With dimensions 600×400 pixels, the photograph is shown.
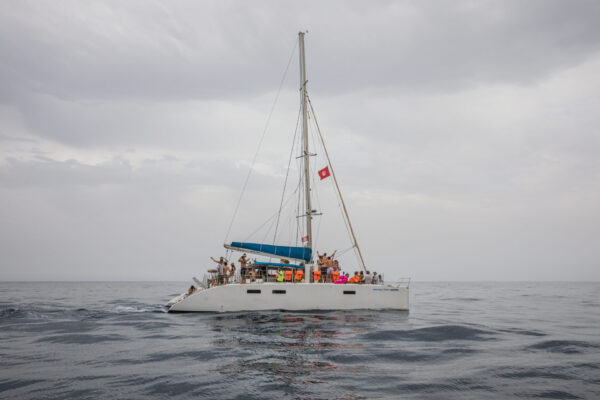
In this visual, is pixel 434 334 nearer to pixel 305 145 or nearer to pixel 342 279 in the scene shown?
pixel 342 279

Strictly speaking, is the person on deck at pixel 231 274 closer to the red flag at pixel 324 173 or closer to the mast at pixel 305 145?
the mast at pixel 305 145

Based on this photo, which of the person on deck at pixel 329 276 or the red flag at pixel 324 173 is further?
the red flag at pixel 324 173

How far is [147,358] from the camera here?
9.46 m

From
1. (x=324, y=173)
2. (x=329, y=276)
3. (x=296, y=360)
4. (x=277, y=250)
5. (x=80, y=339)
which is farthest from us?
(x=324, y=173)

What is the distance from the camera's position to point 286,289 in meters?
18.4

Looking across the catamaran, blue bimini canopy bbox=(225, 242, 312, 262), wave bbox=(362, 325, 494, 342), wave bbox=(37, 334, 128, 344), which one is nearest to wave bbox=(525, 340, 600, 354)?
wave bbox=(362, 325, 494, 342)

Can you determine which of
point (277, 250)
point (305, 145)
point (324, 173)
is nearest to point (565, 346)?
point (277, 250)

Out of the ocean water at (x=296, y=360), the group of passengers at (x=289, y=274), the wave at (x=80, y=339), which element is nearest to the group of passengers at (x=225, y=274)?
the group of passengers at (x=289, y=274)

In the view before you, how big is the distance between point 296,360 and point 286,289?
9322 millimetres

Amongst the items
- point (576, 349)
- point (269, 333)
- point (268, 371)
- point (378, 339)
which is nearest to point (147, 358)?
point (268, 371)

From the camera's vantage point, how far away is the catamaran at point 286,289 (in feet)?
60.0

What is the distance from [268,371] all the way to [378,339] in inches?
206

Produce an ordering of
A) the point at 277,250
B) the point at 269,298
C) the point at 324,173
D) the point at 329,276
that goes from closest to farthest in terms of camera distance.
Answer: the point at 269,298
the point at 329,276
the point at 277,250
the point at 324,173

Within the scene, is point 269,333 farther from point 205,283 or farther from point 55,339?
point 205,283
